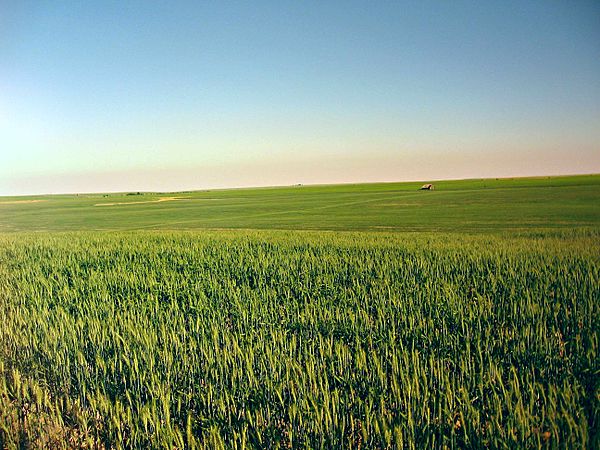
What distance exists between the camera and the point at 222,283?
9617 mm

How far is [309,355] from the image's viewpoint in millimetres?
4949

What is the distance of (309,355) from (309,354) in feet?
0.33

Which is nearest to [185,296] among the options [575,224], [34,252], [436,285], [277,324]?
[277,324]

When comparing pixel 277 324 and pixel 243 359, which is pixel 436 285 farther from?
pixel 243 359

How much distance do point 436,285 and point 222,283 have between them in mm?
4974

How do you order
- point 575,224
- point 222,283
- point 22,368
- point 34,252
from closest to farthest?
point 22,368
point 222,283
point 34,252
point 575,224

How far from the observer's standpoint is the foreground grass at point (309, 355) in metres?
3.37

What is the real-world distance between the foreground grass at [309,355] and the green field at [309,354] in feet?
0.11

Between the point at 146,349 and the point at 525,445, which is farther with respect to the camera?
the point at 146,349

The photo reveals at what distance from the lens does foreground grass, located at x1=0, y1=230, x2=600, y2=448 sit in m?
3.37

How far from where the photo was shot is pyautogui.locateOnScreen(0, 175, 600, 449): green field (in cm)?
337

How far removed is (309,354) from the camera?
4.86 m

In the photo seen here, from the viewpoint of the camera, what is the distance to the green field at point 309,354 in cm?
337

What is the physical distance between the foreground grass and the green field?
33mm
